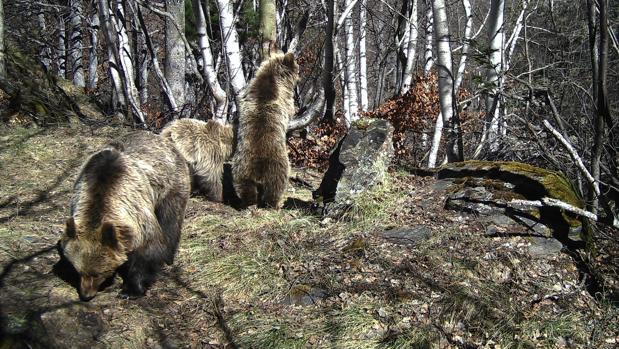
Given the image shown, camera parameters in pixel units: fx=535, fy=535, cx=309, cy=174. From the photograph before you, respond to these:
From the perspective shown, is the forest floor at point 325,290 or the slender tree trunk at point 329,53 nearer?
the forest floor at point 325,290

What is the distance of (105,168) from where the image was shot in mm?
4531

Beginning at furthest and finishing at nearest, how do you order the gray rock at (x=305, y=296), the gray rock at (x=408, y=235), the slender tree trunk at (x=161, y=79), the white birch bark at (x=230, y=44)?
the slender tree trunk at (x=161, y=79) < the white birch bark at (x=230, y=44) < the gray rock at (x=408, y=235) < the gray rock at (x=305, y=296)

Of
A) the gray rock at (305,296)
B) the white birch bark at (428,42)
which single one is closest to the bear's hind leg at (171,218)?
the gray rock at (305,296)

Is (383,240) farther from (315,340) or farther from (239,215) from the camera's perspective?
(239,215)

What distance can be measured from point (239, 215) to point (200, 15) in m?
3.19

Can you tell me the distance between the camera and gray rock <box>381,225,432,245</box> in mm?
5363

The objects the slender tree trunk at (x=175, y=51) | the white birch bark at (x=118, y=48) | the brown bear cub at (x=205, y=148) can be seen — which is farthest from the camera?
the slender tree trunk at (x=175, y=51)

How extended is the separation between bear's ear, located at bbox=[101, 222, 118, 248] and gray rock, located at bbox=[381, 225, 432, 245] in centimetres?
267

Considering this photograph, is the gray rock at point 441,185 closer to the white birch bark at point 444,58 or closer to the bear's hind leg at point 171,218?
the white birch bark at point 444,58

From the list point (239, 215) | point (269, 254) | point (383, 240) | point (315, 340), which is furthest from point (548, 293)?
point (239, 215)

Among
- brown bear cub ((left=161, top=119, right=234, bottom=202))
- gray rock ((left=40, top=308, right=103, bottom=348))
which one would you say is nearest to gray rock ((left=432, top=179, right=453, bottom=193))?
brown bear cub ((left=161, top=119, right=234, bottom=202))

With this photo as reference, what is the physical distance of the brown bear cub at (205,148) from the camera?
694cm

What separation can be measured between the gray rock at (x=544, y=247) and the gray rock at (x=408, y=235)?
97 centimetres

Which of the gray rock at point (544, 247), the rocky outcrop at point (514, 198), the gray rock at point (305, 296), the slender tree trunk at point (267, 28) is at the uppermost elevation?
the slender tree trunk at point (267, 28)
